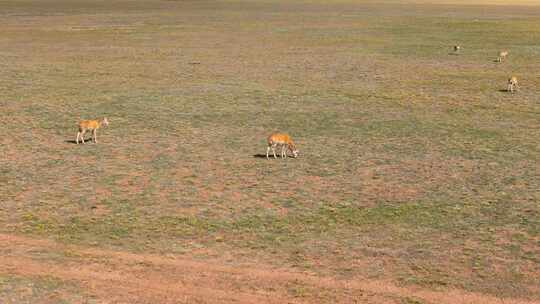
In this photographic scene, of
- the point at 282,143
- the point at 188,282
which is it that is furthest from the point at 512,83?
the point at 188,282

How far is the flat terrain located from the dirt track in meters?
0.05

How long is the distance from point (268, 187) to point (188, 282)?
7.46m

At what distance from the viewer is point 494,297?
14.5m

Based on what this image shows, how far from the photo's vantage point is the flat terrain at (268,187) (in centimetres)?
1521

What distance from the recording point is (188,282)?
15.0 metres

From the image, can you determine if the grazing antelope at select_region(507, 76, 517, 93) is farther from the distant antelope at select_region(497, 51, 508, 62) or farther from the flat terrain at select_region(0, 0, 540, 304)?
the distant antelope at select_region(497, 51, 508, 62)

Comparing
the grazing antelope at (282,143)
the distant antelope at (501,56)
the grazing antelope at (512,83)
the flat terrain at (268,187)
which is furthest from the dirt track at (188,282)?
the distant antelope at (501,56)

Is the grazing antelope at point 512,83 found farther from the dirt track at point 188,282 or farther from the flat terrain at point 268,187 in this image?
the dirt track at point 188,282

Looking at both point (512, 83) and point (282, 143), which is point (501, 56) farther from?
point (282, 143)

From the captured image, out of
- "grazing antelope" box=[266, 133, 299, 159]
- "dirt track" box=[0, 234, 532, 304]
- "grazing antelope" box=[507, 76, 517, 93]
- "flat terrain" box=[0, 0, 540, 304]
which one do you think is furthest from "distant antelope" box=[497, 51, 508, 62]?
"dirt track" box=[0, 234, 532, 304]

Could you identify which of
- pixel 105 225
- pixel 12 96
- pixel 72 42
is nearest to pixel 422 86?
pixel 12 96

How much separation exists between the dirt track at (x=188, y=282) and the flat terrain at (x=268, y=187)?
0.05m

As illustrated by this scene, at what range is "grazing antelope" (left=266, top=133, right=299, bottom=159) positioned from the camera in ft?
80.9

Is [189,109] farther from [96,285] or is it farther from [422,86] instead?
[96,285]
